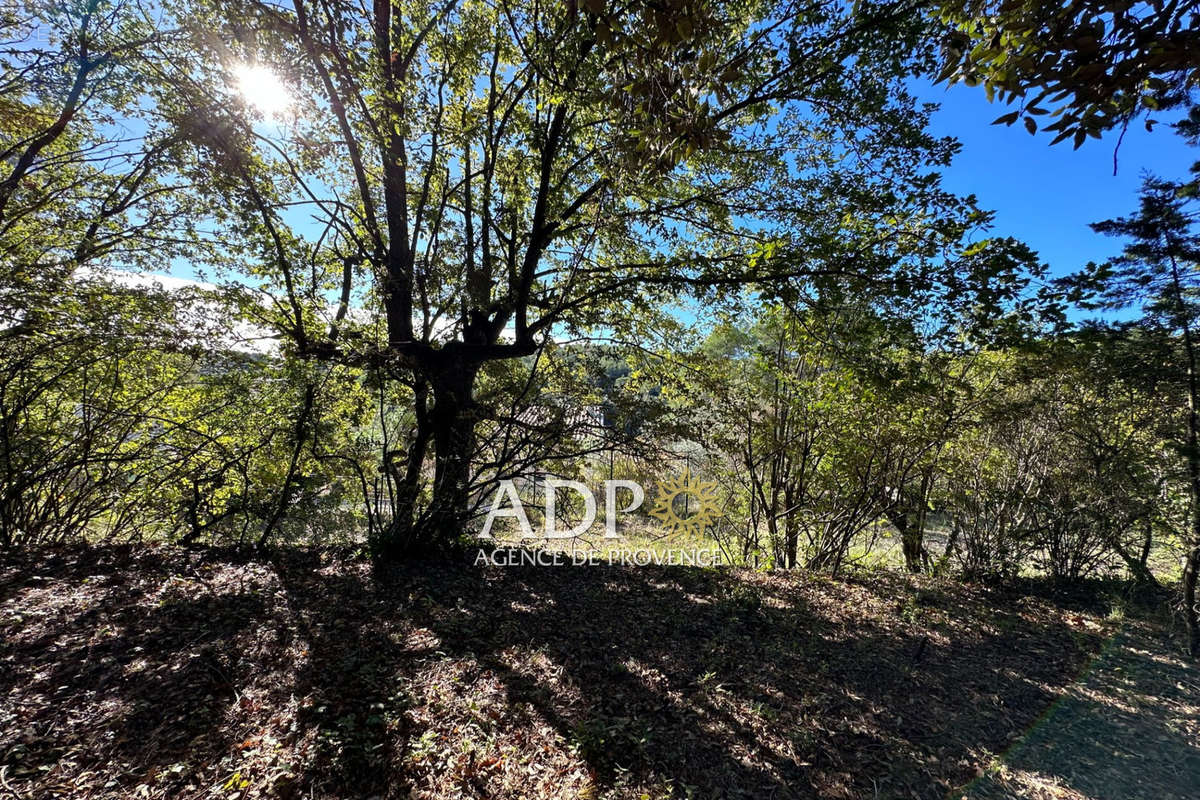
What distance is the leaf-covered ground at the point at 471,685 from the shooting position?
5.60ft

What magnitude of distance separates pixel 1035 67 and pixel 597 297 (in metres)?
3.50

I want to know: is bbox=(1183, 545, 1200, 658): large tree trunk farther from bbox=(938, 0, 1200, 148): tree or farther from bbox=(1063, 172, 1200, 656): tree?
bbox=(938, 0, 1200, 148): tree

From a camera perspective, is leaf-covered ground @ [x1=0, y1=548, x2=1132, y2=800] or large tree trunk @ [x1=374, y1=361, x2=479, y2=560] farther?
large tree trunk @ [x1=374, y1=361, x2=479, y2=560]

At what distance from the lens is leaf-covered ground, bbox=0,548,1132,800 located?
1707mm

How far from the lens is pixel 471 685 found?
2.30m

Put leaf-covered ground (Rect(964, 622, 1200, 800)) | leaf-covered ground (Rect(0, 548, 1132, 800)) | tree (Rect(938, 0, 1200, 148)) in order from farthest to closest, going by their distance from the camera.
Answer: leaf-covered ground (Rect(964, 622, 1200, 800)) < leaf-covered ground (Rect(0, 548, 1132, 800)) < tree (Rect(938, 0, 1200, 148))

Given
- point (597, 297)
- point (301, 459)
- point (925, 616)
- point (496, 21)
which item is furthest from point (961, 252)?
point (301, 459)

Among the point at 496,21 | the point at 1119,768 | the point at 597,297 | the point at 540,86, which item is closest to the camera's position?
the point at 1119,768

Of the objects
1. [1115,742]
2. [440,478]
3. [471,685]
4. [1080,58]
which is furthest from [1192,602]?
[440,478]

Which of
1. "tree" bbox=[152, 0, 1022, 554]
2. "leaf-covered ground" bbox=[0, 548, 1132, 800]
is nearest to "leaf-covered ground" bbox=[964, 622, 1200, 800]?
"leaf-covered ground" bbox=[0, 548, 1132, 800]

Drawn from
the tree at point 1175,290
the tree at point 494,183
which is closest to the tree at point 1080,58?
the tree at point 494,183

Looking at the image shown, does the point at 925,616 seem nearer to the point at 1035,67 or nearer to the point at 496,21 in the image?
the point at 1035,67

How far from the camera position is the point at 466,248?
451 cm

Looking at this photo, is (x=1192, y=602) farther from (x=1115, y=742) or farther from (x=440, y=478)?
(x=440, y=478)
